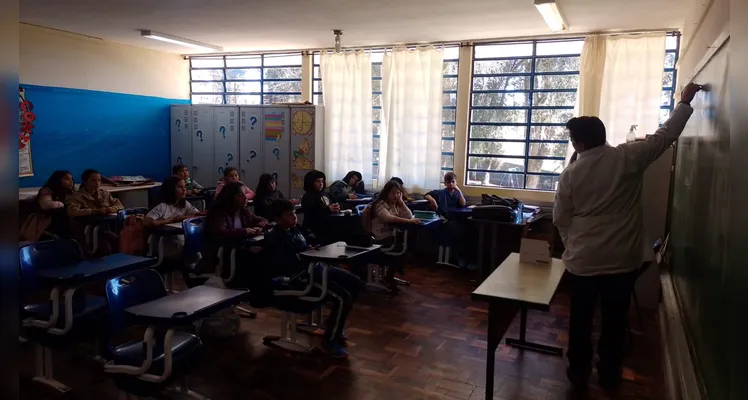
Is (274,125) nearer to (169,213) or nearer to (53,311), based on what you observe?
(169,213)

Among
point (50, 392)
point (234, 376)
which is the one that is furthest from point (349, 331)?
point (50, 392)

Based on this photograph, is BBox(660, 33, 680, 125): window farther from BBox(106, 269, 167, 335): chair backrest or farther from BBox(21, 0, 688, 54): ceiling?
BBox(106, 269, 167, 335): chair backrest

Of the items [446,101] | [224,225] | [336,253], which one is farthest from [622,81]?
[224,225]

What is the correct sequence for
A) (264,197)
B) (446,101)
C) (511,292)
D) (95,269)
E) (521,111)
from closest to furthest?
(511,292) → (95,269) → (264,197) → (521,111) → (446,101)

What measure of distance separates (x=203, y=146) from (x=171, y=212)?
157 inches

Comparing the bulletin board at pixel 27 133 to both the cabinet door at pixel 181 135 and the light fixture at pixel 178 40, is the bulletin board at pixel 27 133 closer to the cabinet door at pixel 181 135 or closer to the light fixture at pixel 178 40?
the light fixture at pixel 178 40

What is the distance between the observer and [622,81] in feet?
20.4

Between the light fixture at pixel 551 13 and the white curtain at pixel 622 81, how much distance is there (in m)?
0.76

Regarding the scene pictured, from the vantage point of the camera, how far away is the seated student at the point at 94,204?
17.0 feet

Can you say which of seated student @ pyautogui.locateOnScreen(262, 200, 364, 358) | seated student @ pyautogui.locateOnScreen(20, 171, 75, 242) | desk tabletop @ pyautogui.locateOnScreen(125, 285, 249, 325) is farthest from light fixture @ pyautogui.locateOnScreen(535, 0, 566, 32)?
seated student @ pyautogui.locateOnScreen(20, 171, 75, 242)

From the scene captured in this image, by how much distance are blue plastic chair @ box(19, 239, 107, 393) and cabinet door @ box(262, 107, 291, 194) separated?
4.65 m

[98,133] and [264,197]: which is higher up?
[98,133]

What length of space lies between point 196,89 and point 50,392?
708 centimetres

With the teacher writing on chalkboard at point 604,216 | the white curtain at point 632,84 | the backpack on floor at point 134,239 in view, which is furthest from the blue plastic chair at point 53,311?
the white curtain at point 632,84
